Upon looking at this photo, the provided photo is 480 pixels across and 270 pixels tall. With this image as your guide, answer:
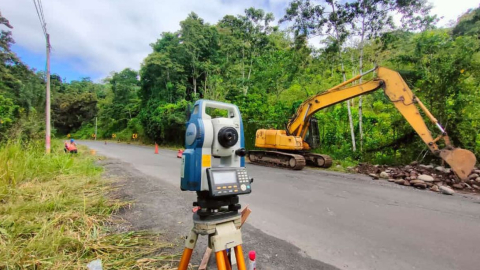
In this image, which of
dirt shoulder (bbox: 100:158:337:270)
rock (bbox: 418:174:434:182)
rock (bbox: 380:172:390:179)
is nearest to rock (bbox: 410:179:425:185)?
rock (bbox: 418:174:434:182)

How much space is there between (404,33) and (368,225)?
9.52m

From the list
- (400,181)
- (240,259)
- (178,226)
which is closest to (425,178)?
(400,181)

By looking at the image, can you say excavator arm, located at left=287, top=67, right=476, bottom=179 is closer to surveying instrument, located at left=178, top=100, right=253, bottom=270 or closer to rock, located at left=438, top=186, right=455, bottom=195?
rock, located at left=438, top=186, right=455, bottom=195

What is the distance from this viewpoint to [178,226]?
296 centimetres

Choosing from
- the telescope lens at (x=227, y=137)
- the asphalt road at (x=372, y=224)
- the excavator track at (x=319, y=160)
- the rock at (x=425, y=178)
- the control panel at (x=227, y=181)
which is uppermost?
the telescope lens at (x=227, y=137)

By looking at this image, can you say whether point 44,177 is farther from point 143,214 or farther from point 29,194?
point 143,214

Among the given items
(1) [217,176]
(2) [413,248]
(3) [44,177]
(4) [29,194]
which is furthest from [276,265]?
(3) [44,177]

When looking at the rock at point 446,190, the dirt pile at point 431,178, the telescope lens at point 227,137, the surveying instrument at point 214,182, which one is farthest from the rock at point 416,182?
the telescope lens at point 227,137

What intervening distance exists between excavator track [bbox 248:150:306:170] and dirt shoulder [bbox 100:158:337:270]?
4679 millimetres

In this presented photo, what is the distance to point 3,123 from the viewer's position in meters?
7.49

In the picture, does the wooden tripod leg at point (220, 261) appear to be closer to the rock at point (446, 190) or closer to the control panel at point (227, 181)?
the control panel at point (227, 181)

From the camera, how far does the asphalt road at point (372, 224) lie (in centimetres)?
248

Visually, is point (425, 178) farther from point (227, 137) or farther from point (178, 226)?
point (227, 137)

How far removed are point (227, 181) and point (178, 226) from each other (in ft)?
6.08
